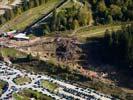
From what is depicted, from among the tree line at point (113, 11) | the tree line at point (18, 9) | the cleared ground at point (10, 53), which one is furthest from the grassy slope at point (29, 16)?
the tree line at point (113, 11)

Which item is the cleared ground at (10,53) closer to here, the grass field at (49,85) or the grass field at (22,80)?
the grass field at (22,80)

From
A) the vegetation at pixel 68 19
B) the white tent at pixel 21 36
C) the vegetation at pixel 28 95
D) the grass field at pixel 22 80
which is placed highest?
the vegetation at pixel 68 19

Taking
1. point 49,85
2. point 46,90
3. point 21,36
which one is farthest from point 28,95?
point 21,36

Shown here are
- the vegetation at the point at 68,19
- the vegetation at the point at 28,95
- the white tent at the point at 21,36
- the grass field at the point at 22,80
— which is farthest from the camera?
the vegetation at the point at 68,19

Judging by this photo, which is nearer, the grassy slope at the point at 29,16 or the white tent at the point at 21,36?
the white tent at the point at 21,36

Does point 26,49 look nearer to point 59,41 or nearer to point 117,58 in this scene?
point 59,41

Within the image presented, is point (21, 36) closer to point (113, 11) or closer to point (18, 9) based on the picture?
point (18, 9)
